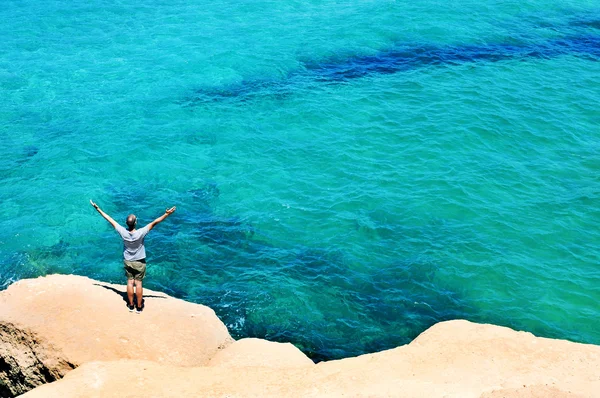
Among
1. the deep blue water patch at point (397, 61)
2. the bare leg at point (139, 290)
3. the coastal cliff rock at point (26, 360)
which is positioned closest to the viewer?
the coastal cliff rock at point (26, 360)

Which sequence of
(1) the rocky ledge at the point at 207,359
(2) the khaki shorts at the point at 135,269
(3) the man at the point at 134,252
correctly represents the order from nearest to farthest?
(1) the rocky ledge at the point at 207,359 < (3) the man at the point at 134,252 < (2) the khaki shorts at the point at 135,269

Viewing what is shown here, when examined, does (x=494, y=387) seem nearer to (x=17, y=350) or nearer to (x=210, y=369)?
(x=210, y=369)

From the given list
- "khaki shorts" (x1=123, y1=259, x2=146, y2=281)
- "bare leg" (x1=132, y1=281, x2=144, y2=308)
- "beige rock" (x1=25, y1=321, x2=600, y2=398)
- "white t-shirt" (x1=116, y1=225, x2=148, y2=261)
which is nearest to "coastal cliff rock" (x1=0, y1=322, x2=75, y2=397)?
"beige rock" (x1=25, y1=321, x2=600, y2=398)

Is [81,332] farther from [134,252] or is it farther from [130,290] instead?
[134,252]

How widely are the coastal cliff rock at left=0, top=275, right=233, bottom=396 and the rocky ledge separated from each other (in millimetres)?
28

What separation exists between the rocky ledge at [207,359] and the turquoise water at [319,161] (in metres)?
3.45

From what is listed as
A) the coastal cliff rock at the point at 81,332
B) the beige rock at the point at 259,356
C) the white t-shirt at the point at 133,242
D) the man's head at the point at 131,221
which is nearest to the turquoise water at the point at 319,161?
the beige rock at the point at 259,356

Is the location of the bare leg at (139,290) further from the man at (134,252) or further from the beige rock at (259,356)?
the beige rock at (259,356)

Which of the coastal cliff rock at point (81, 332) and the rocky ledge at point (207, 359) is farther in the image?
the coastal cliff rock at point (81, 332)

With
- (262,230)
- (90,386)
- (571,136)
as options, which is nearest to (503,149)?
(571,136)

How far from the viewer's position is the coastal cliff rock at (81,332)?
16.4 metres

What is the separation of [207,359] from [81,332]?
3.50 metres

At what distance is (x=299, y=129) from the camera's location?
33.4 meters

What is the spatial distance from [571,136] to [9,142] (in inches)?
1160
